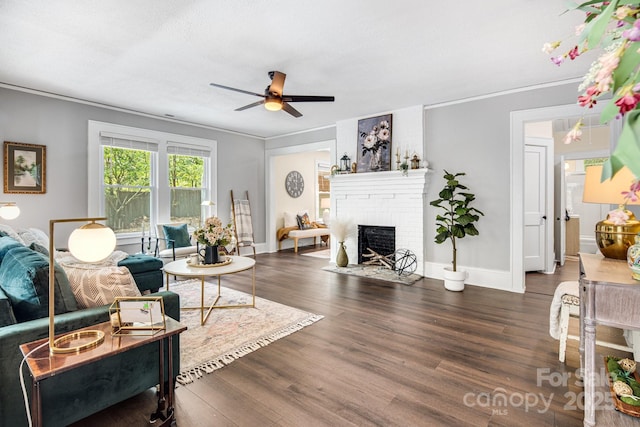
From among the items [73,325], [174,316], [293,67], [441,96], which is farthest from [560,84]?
[73,325]

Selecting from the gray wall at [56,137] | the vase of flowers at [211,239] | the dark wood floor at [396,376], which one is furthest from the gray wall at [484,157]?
the gray wall at [56,137]

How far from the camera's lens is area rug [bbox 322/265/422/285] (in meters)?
4.79

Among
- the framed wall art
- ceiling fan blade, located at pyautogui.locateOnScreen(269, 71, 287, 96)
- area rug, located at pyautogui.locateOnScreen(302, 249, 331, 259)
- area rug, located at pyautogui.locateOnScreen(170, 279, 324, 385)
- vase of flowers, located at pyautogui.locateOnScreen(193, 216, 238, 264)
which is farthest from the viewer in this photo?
area rug, located at pyautogui.locateOnScreen(302, 249, 331, 259)

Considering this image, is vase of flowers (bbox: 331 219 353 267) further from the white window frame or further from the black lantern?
the white window frame

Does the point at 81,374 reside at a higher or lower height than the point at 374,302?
higher

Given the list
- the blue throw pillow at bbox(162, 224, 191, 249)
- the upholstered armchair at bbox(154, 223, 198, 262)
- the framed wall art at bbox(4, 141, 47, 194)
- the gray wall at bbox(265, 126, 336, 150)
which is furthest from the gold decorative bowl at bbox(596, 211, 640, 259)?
the framed wall art at bbox(4, 141, 47, 194)

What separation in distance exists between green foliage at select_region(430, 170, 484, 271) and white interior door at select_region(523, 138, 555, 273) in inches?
57.4

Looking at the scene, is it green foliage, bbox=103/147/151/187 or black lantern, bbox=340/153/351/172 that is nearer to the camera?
green foliage, bbox=103/147/151/187

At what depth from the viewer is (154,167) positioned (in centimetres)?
563

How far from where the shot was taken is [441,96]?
4.58m

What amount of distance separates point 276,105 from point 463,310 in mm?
3058

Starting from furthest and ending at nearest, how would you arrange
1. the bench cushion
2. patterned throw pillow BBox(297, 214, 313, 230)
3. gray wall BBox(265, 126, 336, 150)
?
1. patterned throw pillow BBox(297, 214, 313, 230)
2. the bench cushion
3. gray wall BBox(265, 126, 336, 150)

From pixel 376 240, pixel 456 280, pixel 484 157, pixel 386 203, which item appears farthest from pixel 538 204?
pixel 376 240

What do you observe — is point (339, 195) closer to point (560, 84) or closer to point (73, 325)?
point (560, 84)
